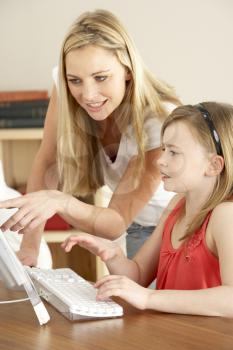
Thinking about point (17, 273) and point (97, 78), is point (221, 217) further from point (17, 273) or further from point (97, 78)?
point (97, 78)

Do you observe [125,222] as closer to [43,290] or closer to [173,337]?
[43,290]

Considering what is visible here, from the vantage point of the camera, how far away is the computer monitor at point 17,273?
1107mm

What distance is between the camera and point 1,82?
276 centimetres

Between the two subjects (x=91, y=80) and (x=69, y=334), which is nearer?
(x=69, y=334)

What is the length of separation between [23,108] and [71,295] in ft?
5.41

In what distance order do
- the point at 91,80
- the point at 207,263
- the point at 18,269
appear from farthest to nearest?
the point at 91,80, the point at 207,263, the point at 18,269

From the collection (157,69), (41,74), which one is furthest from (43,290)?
(41,74)

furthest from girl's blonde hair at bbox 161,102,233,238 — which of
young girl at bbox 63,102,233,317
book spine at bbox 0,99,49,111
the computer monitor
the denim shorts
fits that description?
book spine at bbox 0,99,49,111

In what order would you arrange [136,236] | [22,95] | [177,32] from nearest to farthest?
1. [136,236]
2. [177,32]
3. [22,95]

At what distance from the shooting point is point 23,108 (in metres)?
2.75

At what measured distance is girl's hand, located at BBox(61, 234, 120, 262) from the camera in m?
1.28

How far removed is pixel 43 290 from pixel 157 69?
1.30 metres

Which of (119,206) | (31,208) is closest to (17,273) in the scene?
(31,208)

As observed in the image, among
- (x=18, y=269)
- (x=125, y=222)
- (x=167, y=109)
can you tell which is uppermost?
(x=167, y=109)
